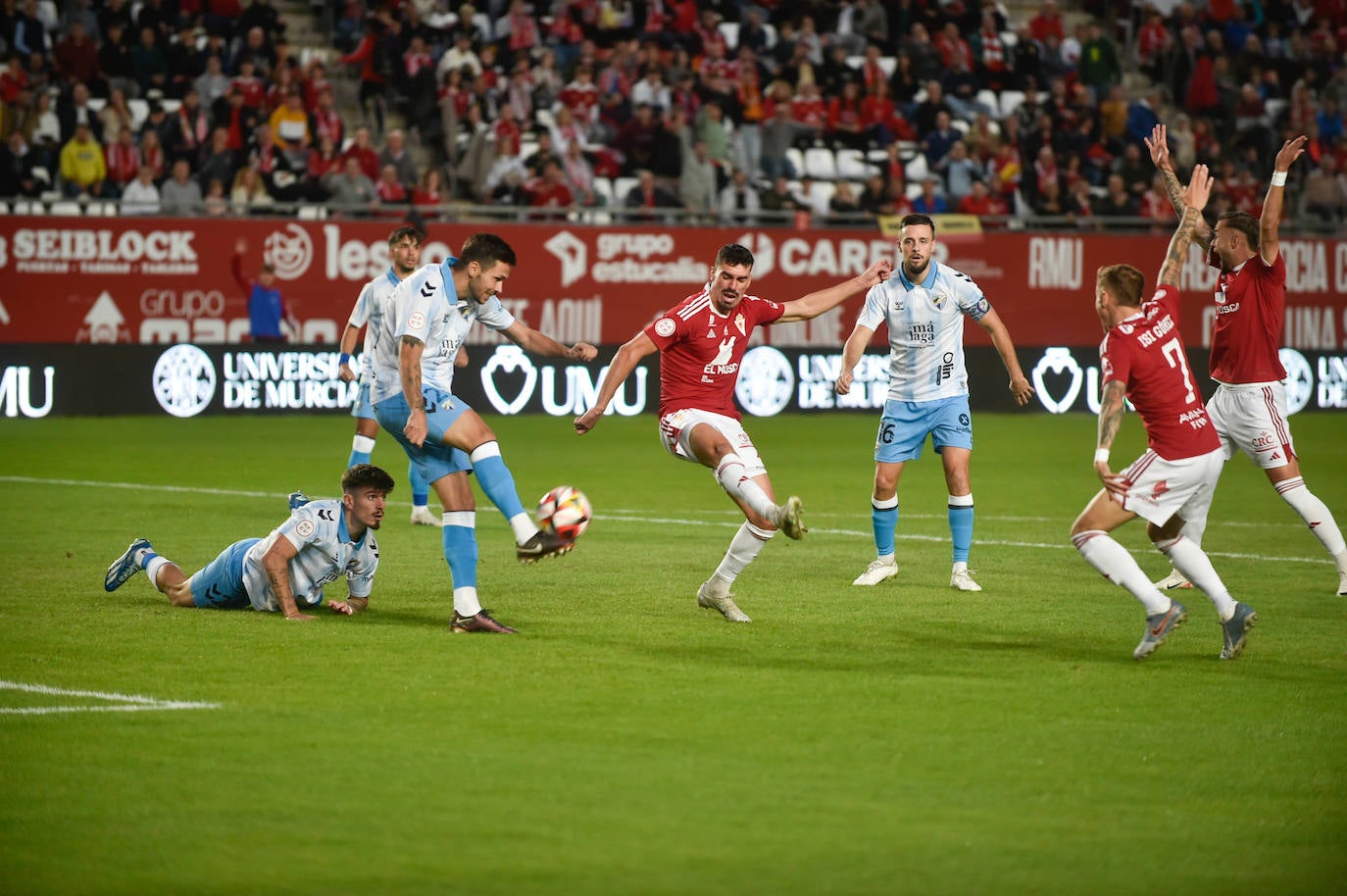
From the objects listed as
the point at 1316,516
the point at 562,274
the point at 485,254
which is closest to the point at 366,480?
the point at 485,254

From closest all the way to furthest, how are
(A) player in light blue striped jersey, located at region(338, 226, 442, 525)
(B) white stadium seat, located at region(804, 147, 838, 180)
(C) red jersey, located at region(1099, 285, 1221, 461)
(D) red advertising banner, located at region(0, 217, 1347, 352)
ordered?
(C) red jersey, located at region(1099, 285, 1221, 461) → (A) player in light blue striped jersey, located at region(338, 226, 442, 525) → (D) red advertising banner, located at region(0, 217, 1347, 352) → (B) white stadium seat, located at region(804, 147, 838, 180)

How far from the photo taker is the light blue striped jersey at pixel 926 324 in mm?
11969

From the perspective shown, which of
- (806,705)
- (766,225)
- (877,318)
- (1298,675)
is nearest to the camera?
(806,705)

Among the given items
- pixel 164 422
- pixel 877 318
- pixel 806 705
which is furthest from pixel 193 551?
pixel 164 422

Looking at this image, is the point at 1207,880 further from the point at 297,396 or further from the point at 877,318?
the point at 297,396

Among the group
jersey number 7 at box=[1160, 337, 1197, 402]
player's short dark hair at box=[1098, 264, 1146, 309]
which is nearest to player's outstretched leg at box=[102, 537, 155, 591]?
player's short dark hair at box=[1098, 264, 1146, 309]

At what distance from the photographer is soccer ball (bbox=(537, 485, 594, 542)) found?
29.5ft

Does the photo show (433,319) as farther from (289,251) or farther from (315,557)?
(289,251)

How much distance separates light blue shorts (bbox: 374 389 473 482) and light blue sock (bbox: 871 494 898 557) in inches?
126

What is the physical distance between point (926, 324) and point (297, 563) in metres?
4.49

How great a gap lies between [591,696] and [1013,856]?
2686mm

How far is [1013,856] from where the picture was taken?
552 centimetres

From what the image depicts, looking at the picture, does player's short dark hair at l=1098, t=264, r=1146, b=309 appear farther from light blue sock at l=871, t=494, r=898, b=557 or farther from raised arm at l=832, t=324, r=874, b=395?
light blue sock at l=871, t=494, r=898, b=557

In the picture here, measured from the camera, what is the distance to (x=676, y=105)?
28781 mm
